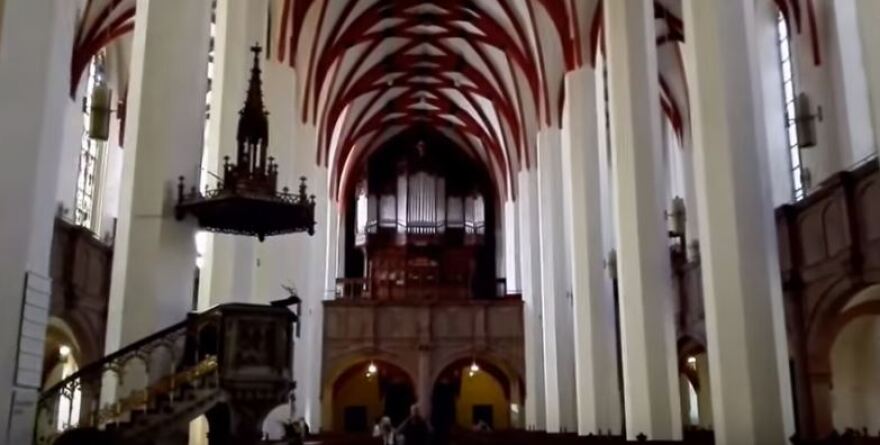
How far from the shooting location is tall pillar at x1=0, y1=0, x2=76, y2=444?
24.4ft

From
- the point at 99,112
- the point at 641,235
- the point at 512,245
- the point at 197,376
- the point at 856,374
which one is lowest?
the point at 197,376

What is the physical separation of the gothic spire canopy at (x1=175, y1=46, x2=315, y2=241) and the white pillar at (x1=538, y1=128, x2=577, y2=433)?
10.7 m

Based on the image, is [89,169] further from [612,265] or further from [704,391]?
[704,391]

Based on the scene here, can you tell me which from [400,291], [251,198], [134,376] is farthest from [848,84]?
[400,291]

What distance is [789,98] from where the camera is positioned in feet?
58.4

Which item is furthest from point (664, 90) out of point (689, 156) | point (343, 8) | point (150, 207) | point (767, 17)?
point (150, 207)

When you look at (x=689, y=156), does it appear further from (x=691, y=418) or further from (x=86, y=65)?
(x=86, y=65)

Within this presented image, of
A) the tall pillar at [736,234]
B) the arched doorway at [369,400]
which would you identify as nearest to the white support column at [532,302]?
the arched doorway at [369,400]

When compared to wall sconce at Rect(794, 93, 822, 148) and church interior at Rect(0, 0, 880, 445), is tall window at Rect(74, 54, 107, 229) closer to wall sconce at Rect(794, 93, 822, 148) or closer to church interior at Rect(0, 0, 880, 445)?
church interior at Rect(0, 0, 880, 445)

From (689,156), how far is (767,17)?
546cm

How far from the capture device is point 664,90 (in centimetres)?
2408

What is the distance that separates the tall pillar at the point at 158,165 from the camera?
1107 centimetres

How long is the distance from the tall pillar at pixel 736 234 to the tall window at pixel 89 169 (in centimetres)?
1461

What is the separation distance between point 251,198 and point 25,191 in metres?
3.82
